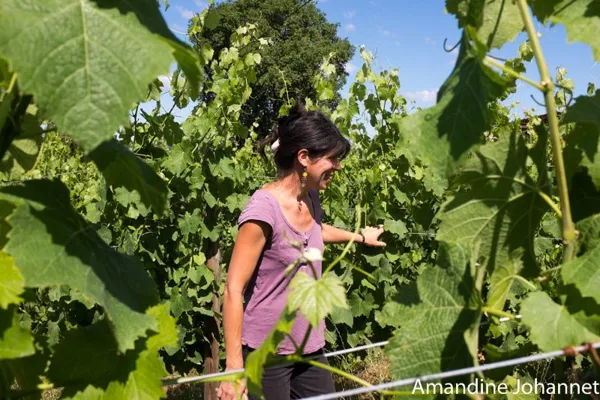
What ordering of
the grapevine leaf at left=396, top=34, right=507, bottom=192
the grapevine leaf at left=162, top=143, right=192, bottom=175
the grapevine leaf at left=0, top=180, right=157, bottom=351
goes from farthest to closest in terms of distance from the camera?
the grapevine leaf at left=162, top=143, right=192, bottom=175 < the grapevine leaf at left=396, top=34, right=507, bottom=192 < the grapevine leaf at left=0, top=180, right=157, bottom=351

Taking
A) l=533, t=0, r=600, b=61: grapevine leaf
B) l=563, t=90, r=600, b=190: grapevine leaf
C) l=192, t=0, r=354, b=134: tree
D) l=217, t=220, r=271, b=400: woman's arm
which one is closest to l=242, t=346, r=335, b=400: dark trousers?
l=217, t=220, r=271, b=400: woman's arm

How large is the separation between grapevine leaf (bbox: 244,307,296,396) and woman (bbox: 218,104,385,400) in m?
1.27

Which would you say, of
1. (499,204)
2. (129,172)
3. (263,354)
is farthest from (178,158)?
(263,354)

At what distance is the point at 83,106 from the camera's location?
83 cm

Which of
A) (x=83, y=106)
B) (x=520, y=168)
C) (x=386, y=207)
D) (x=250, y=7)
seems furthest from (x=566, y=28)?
(x=250, y=7)

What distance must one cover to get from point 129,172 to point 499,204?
0.69m

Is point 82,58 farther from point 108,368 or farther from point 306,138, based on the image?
point 306,138

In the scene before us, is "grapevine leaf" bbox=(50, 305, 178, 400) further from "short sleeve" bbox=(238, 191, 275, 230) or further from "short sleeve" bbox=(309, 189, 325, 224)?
"short sleeve" bbox=(309, 189, 325, 224)

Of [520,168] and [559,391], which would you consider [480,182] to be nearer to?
[520,168]

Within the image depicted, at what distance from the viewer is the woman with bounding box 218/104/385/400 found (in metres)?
2.37

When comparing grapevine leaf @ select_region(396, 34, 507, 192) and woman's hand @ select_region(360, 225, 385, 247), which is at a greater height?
woman's hand @ select_region(360, 225, 385, 247)

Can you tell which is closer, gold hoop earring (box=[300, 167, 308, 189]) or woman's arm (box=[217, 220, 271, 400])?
woman's arm (box=[217, 220, 271, 400])

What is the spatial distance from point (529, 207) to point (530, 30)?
351 mm

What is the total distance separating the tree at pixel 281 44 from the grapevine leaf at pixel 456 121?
27.9m
